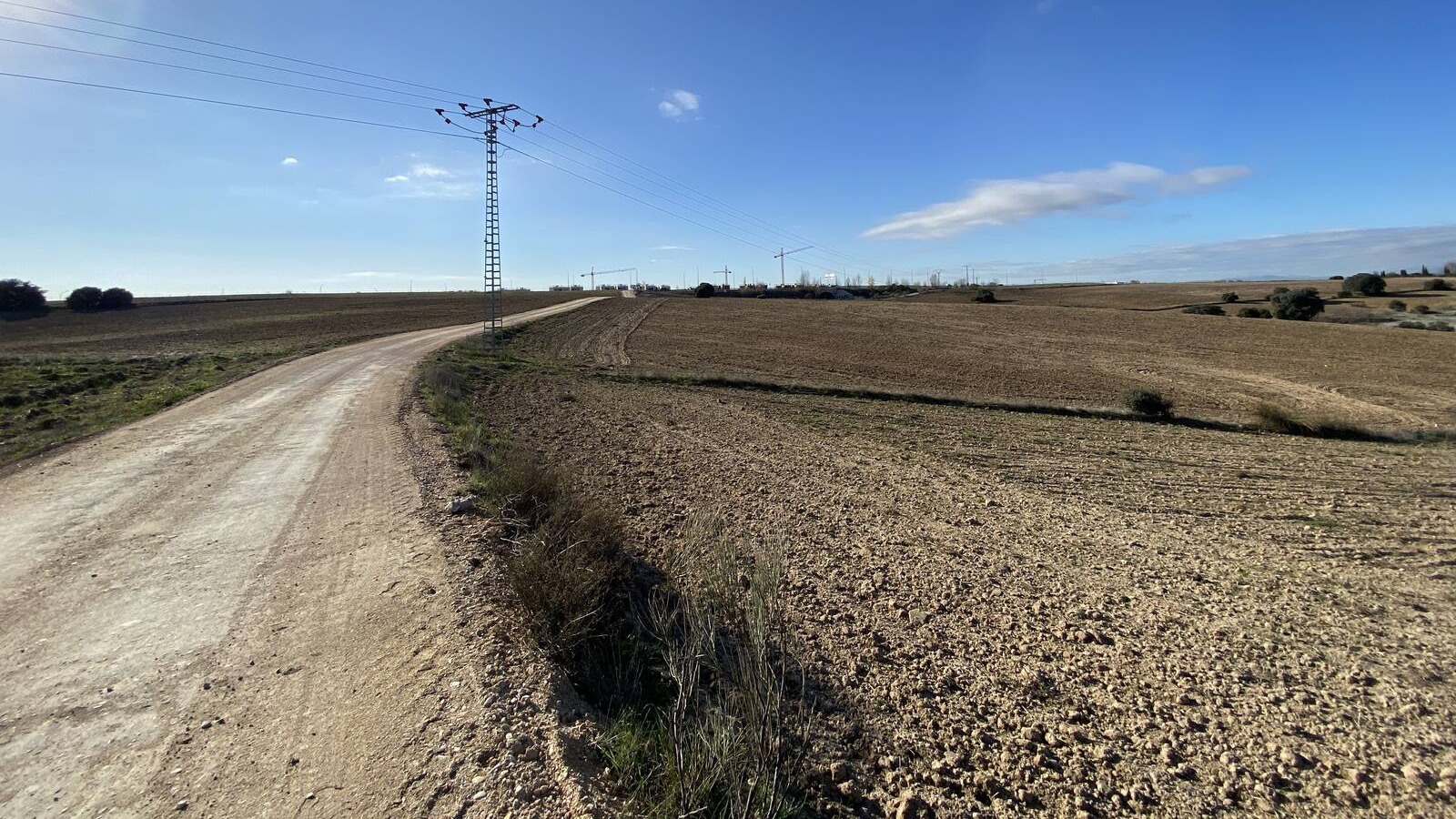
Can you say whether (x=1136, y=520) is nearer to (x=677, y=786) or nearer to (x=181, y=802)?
(x=677, y=786)

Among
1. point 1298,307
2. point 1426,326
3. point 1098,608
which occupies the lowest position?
point 1098,608

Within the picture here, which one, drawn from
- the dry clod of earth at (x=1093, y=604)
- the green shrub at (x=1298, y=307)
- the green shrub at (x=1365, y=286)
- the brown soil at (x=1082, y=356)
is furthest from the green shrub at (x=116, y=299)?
the green shrub at (x=1365, y=286)

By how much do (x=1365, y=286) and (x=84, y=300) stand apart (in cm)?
12678

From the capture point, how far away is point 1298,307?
160 feet

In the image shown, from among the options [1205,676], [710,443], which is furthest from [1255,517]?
[710,443]

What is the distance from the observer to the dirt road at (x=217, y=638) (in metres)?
3.50

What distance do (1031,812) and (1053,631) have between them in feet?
8.02

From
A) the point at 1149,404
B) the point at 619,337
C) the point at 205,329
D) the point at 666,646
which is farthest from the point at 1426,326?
the point at 205,329

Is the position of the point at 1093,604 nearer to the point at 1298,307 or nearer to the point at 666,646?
the point at 666,646

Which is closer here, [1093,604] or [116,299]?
[1093,604]

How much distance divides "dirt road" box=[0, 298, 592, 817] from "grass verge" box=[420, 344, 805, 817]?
0.95 meters

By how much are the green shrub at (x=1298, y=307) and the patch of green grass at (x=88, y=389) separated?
212ft

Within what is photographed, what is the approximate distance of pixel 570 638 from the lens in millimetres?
5137

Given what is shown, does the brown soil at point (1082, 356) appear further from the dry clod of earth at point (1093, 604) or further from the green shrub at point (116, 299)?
the green shrub at point (116, 299)
